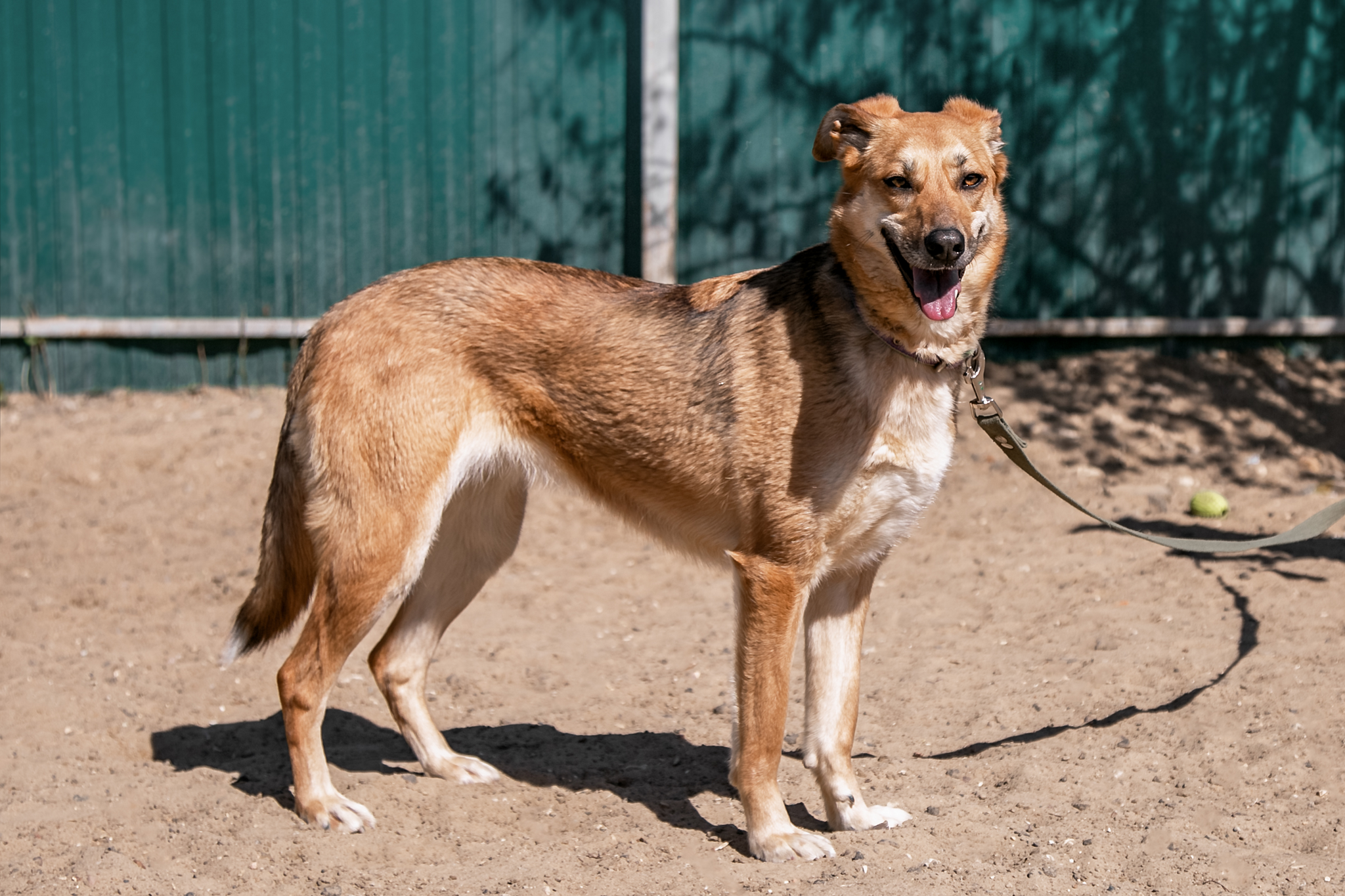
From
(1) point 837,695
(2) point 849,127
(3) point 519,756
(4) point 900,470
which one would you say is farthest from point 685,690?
(2) point 849,127

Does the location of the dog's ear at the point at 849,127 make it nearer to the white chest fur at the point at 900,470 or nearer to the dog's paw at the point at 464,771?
the white chest fur at the point at 900,470

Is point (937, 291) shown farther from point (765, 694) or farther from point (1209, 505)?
point (1209, 505)

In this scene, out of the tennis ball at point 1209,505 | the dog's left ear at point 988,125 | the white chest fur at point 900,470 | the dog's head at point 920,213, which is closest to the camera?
the dog's head at point 920,213

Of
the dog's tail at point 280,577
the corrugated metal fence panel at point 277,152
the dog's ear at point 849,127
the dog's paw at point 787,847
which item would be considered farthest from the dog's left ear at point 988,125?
the corrugated metal fence panel at point 277,152

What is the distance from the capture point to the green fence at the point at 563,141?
7312 millimetres

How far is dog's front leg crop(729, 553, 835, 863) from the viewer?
3326mm

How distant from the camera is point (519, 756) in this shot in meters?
4.25

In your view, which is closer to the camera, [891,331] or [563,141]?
[891,331]

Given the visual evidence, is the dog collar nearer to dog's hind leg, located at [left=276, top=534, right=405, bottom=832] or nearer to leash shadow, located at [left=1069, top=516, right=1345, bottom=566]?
dog's hind leg, located at [left=276, top=534, right=405, bottom=832]

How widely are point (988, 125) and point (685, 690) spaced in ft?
7.76

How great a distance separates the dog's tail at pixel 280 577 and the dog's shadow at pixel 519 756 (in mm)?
488

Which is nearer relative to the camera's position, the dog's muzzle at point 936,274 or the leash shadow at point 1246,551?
the dog's muzzle at point 936,274

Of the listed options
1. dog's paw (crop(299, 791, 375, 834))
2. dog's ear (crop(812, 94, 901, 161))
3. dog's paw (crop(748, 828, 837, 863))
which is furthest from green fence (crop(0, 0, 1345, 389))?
dog's paw (crop(748, 828, 837, 863))

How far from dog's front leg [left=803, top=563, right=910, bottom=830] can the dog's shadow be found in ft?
0.62
